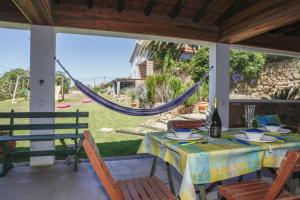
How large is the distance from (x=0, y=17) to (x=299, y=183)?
3.52 m

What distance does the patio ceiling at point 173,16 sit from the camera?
2711mm

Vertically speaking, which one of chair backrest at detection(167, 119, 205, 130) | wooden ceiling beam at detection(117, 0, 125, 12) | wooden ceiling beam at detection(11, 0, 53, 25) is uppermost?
wooden ceiling beam at detection(117, 0, 125, 12)

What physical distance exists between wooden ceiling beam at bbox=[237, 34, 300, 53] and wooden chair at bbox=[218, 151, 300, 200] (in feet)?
9.50

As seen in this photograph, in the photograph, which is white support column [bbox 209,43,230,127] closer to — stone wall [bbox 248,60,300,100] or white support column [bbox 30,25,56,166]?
stone wall [bbox 248,60,300,100]

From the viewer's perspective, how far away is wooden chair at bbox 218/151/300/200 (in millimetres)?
1134

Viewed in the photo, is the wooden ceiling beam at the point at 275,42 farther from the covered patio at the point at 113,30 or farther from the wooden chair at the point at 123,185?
the wooden chair at the point at 123,185

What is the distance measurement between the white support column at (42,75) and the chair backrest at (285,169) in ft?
8.73

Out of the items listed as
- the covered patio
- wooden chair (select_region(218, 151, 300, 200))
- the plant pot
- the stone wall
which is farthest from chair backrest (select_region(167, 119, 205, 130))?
the plant pot

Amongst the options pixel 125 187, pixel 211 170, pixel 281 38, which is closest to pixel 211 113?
pixel 211 170

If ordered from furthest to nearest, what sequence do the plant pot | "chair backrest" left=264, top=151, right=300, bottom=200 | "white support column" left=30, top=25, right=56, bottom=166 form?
1. the plant pot
2. "white support column" left=30, top=25, right=56, bottom=166
3. "chair backrest" left=264, top=151, right=300, bottom=200

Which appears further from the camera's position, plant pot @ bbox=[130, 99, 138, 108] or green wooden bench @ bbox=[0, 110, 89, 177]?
plant pot @ bbox=[130, 99, 138, 108]

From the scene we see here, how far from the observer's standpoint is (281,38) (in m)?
4.12

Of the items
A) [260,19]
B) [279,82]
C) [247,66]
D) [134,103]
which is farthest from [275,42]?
[134,103]

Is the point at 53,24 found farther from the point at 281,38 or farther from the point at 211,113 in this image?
the point at 281,38
